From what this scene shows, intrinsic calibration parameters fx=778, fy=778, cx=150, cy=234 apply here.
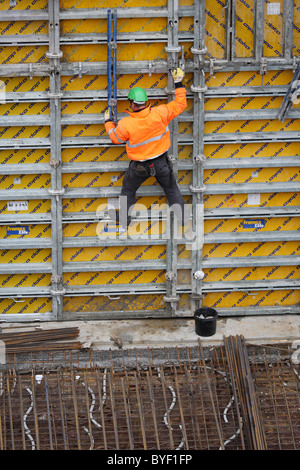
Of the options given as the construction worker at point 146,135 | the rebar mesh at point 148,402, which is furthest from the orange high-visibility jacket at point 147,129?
the rebar mesh at point 148,402

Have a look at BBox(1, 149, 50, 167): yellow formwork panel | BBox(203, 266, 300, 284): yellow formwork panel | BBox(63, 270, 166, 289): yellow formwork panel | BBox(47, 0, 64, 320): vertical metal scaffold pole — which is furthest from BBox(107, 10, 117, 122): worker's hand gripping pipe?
BBox(203, 266, 300, 284): yellow formwork panel

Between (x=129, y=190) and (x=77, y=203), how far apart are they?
0.73m

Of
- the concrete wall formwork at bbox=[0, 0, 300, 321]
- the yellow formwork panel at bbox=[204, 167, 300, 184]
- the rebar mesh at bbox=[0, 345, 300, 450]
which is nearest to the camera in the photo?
the rebar mesh at bbox=[0, 345, 300, 450]

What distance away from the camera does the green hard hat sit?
8.76 metres

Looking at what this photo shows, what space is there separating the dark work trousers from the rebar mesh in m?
1.74

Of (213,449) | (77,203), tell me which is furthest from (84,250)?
(213,449)

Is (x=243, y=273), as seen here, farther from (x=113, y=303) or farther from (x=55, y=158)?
(x=55, y=158)

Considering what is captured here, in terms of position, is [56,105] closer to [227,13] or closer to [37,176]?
[37,176]

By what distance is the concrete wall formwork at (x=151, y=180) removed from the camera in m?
9.16

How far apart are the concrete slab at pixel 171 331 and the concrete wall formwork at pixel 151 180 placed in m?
0.14

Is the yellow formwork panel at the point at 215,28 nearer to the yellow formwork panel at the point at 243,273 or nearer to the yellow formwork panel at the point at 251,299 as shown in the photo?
the yellow formwork panel at the point at 243,273

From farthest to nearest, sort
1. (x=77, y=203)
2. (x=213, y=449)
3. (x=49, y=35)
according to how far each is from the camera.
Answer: (x=77, y=203) → (x=49, y=35) → (x=213, y=449)

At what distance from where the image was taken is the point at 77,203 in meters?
9.67

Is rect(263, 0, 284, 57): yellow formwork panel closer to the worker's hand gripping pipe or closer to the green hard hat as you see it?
the green hard hat
